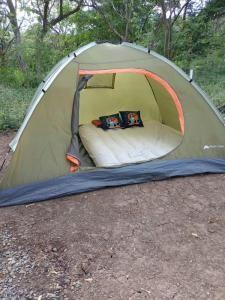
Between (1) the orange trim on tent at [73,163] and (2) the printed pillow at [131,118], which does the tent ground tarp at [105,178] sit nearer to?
(1) the orange trim on tent at [73,163]

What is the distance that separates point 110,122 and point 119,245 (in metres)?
2.49

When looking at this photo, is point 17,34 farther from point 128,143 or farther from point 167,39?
point 128,143

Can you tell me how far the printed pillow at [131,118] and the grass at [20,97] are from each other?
1.74 m

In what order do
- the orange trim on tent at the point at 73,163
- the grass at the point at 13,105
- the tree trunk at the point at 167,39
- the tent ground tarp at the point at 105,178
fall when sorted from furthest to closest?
1. the tree trunk at the point at 167,39
2. the grass at the point at 13,105
3. the orange trim on tent at the point at 73,163
4. the tent ground tarp at the point at 105,178

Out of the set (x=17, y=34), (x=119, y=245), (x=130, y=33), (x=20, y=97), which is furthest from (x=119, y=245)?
(x=130, y=33)

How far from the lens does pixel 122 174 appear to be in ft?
10.9

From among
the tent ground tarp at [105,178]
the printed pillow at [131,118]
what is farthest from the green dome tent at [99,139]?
the printed pillow at [131,118]

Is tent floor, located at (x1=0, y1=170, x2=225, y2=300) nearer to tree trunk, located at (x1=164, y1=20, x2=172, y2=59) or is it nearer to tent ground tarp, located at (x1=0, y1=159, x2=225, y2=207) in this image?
tent ground tarp, located at (x1=0, y1=159, x2=225, y2=207)

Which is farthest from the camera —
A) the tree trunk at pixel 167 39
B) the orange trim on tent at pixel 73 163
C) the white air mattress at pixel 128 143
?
the tree trunk at pixel 167 39

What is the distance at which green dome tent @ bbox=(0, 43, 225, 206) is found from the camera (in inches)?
122

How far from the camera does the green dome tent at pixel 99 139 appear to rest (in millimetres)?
3096

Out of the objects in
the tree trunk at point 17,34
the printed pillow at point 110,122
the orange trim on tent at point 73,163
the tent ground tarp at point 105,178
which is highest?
the tree trunk at point 17,34

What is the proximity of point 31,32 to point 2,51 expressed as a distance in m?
1.02

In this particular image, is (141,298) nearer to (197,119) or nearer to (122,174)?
(122,174)
